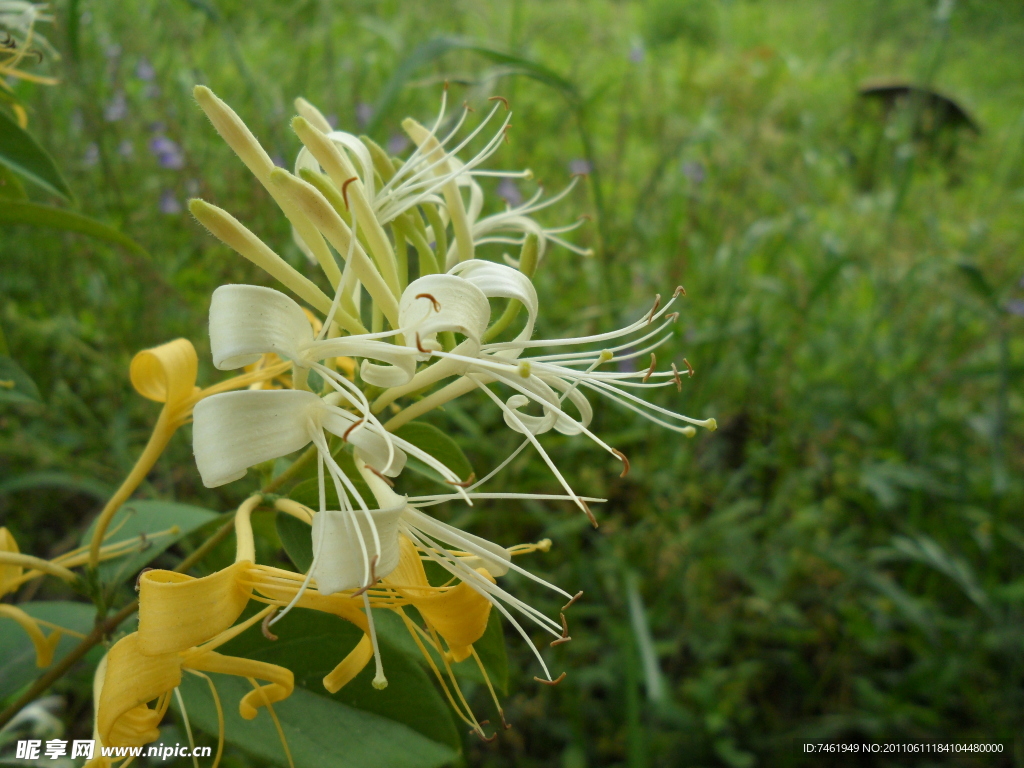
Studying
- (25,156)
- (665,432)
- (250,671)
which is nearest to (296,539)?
(250,671)

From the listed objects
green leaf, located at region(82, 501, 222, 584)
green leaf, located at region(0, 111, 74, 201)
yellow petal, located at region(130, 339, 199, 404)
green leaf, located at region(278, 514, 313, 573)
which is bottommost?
green leaf, located at region(82, 501, 222, 584)

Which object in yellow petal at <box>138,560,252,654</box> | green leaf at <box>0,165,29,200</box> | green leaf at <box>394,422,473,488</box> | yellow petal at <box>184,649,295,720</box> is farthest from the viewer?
green leaf at <box>0,165,29,200</box>

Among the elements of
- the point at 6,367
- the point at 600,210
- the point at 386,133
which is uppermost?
the point at 386,133

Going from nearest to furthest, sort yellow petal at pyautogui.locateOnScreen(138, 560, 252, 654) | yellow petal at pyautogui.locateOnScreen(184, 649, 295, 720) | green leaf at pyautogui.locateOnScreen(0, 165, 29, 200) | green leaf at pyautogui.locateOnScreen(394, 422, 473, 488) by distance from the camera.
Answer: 1. yellow petal at pyautogui.locateOnScreen(138, 560, 252, 654)
2. yellow petal at pyautogui.locateOnScreen(184, 649, 295, 720)
3. green leaf at pyautogui.locateOnScreen(394, 422, 473, 488)
4. green leaf at pyautogui.locateOnScreen(0, 165, 29, 200)

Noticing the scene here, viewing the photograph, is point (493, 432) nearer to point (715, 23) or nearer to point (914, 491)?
point (914, 491)

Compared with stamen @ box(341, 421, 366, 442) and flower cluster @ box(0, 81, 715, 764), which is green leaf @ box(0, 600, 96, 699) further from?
stamen @ box(341, 421, 366, 442)

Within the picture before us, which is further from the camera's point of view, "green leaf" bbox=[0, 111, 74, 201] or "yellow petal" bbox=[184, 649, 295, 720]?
"green leaf" bbox=[0, 111, 74, 201]

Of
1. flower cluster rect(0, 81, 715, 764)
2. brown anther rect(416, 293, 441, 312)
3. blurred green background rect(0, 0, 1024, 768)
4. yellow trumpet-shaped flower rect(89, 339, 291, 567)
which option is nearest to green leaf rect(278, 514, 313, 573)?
flower cluster rect(0, 81, 715, 764)

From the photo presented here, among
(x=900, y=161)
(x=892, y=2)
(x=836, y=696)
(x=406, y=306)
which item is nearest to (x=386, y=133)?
(x=900, y=161)
